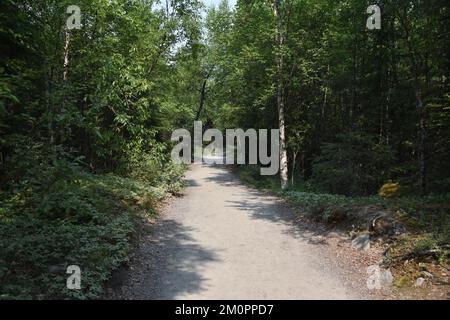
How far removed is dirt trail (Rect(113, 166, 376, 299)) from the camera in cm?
712

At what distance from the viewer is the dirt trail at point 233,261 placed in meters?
7.12

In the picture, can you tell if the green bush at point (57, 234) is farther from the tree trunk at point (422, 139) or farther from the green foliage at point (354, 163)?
the tree trunk at point (422, 139)

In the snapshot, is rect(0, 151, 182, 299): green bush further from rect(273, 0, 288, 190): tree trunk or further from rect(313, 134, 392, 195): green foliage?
rect(273, 0, 288, 190): tree trunk

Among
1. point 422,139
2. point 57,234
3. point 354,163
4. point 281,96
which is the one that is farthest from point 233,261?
point 281,96

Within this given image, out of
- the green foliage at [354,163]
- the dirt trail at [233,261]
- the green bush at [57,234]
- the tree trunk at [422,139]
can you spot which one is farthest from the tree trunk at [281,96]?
the green bush at [57,234]

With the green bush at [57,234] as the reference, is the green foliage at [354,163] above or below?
above

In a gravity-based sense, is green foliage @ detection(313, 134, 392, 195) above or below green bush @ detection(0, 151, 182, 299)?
above

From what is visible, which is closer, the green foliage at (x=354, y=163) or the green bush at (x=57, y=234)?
the green bush at (x=57, y=234)

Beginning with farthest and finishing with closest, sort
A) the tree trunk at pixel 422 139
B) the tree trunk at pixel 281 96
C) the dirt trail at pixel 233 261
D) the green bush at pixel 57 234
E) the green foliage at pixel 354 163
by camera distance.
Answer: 1. the tree trunk at pixel 281 96
2. the green foliage at pixel 354 163
3. the tree trunk at pixel 422 139
4. the dirt trail at pixel 233 261
5. the green bush at pixel 57 234

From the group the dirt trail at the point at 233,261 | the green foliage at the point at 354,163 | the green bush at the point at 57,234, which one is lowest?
the dirt trail at the point at 233,261

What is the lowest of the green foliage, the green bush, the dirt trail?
the dirt trail

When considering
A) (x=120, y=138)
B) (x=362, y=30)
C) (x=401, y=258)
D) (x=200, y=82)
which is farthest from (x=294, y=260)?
(x=200, y=82)

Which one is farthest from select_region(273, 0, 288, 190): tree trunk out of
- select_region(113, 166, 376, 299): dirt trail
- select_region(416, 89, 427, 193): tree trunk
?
select_region(416, 89, 427, 193): tree trunk

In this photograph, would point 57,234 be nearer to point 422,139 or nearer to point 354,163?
point 354,163
